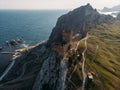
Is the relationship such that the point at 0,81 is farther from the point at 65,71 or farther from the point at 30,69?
the point at 65,71

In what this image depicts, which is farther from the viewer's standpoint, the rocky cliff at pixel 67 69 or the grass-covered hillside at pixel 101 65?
the rocky cliff at pixel 67 69

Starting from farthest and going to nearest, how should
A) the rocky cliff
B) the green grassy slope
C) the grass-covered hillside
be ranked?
the rocky cliff
the green grassy slope
the grass-covered hillside

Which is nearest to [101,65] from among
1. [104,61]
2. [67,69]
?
[104,61]

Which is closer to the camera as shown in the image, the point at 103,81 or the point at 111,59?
the point at 103,81

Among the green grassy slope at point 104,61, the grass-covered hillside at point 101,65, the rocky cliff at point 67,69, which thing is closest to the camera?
the grass-covered hillside at point 101,65

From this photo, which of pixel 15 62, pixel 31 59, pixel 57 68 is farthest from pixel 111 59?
pixel 15 62

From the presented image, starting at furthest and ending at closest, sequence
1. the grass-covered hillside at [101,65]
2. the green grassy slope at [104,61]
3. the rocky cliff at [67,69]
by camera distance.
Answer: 1. the rocky cliff at [67,69]
2. the green grassy slope at [104,61]
3. the grass-covered hillside at [101,65]

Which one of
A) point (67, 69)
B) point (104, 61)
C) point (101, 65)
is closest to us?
point (67, 69)

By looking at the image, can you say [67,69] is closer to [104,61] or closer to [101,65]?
[101,65]

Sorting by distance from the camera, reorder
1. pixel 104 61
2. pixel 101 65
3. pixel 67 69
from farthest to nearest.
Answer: pixel 104 61
pixel 101 65
pixel 67 69

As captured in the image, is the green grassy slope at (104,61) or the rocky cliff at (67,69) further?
the rocky cliff at (67,69)

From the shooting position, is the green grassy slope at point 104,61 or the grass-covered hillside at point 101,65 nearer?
the grass-covered hillside at point 101,65
